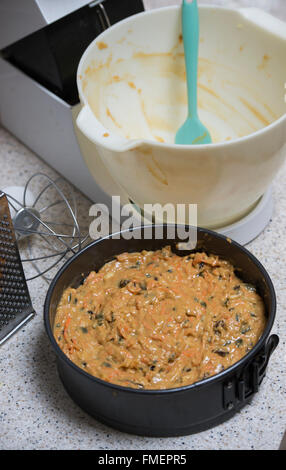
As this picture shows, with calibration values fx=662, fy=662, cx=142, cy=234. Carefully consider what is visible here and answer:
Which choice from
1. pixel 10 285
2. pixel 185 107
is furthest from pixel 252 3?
pixel 10 285

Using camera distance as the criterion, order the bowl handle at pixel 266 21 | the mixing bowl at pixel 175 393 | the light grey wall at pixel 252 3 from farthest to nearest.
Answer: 1. the light grey wall at pixel 252 3
2. the bowl handle at pixel 266 21
3. the mixing bowl at pixel 175 393

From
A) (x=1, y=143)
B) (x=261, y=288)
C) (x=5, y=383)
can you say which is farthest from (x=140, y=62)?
(x=5, y=383)

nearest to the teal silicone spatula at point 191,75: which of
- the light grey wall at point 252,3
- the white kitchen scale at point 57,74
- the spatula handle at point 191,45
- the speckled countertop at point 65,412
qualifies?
the spatula handle at point 191,45

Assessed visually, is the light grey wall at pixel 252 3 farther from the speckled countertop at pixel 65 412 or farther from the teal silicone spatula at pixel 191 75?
the speckled countertop at pixel 65 412

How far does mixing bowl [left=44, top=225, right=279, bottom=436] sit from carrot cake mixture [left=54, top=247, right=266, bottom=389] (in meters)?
0.02

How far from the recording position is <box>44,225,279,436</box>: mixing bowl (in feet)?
2.52

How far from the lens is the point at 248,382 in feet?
2.73

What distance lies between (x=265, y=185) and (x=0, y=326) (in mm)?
442

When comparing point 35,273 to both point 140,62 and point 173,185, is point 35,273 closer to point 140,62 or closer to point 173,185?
point 173,185

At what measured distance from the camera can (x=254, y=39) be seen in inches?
42.4

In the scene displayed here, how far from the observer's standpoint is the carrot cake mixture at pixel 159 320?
825 millimetres

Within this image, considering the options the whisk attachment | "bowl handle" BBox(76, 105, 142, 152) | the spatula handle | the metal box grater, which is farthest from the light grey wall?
the metal box grater

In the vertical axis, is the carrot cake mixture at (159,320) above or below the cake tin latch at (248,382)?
→ above

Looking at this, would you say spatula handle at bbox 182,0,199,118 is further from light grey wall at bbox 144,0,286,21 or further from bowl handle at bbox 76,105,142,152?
light grey wall at bbox 144,0,286,21
